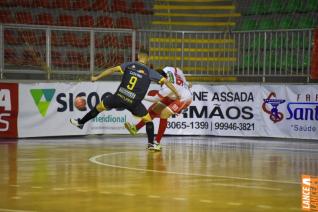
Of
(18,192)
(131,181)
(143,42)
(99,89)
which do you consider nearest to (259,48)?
(143,42)

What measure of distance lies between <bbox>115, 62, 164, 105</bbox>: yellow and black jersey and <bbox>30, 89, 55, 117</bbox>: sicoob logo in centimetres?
412

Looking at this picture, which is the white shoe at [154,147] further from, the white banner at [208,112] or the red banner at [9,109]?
the red banner at [9,109]

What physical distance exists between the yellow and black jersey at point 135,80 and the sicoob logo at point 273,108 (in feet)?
18.0

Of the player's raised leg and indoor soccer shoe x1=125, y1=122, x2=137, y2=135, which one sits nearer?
the player's raised leg

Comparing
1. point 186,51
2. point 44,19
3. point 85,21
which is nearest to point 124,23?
point 85,21

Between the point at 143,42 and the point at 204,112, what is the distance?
8.99 ft

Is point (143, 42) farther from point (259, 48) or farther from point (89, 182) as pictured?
point (89, 182)

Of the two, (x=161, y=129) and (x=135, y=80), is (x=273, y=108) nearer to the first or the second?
(x=161, y=129)

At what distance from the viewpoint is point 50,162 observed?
12461 millimetres

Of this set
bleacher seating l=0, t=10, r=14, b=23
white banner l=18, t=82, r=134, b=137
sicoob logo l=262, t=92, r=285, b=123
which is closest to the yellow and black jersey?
white banner l=18, t=82, r=134, b=137

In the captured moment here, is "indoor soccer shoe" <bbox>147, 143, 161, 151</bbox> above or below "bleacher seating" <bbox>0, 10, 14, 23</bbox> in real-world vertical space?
below

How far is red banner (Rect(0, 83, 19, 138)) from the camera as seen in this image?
58.2 feet

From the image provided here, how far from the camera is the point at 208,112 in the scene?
19.7 m

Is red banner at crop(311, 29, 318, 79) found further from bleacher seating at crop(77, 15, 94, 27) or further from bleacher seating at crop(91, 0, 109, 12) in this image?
bleacher seating at crop(91, 0, 109, 12)
